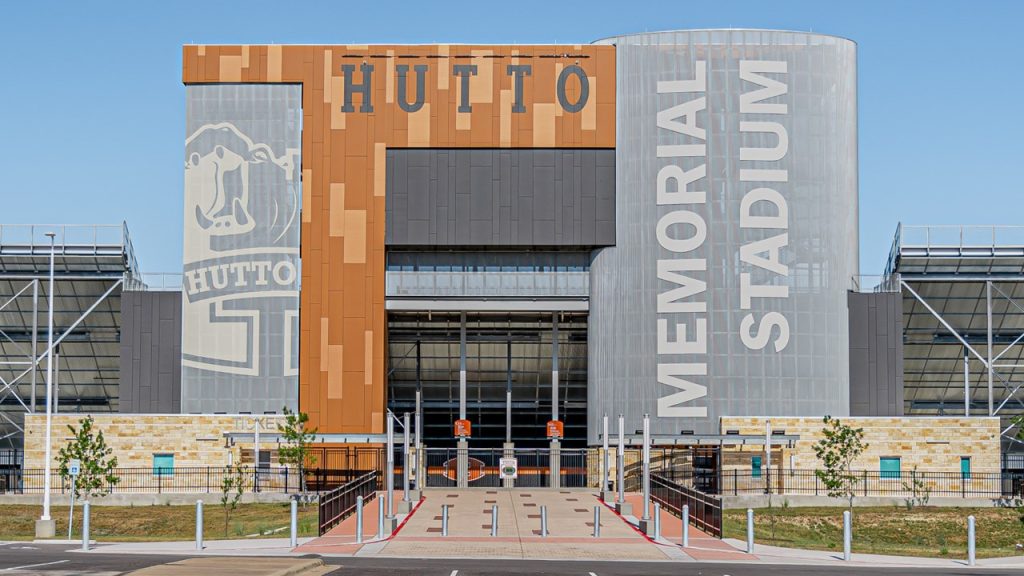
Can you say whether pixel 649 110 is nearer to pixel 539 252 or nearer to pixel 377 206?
pixel 539 252

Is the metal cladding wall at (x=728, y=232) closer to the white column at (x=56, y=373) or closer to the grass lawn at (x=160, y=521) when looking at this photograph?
the grass lawn at (x=160, y=521)

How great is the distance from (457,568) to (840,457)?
31.2 metres

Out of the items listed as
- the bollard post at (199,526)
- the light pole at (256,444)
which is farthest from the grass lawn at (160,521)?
the bollard post at (199,526)

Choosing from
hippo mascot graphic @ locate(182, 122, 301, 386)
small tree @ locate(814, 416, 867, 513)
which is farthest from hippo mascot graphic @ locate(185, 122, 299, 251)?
small tree @ locate(814, 416, 867, 513)

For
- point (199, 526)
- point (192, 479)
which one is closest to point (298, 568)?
point (199, 526)

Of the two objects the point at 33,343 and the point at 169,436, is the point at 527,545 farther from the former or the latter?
the point at 33,343

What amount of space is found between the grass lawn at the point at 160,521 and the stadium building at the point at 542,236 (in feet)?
33.6

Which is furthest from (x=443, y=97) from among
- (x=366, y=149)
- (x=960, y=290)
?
(x=960, y=290)

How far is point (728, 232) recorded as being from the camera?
219 feet

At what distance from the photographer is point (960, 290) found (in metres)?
69.4

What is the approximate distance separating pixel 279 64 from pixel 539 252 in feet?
55.2

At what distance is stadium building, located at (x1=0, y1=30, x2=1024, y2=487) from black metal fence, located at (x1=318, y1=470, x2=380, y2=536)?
12.8 m

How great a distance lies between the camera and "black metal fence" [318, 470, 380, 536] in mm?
41438

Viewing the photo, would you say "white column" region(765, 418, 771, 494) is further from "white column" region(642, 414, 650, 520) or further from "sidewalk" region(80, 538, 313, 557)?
"sidewalk" region(80, 538, 313, 557)
